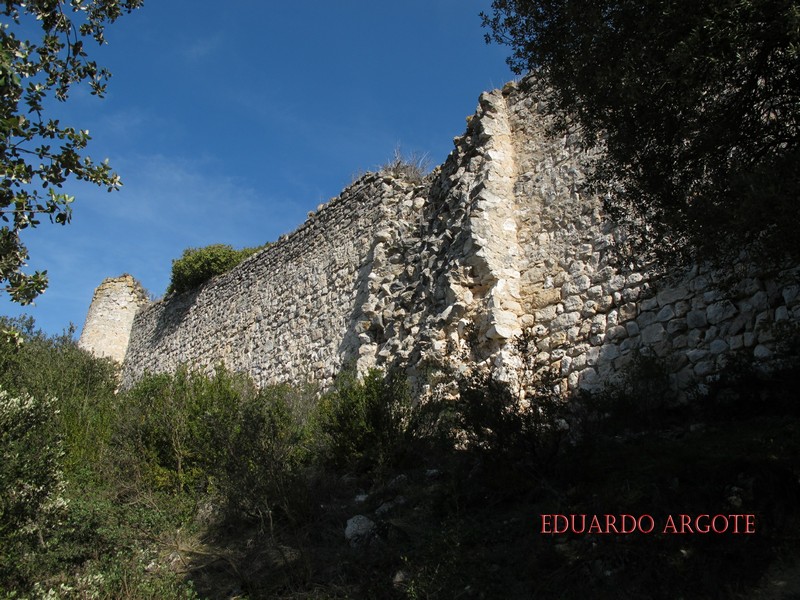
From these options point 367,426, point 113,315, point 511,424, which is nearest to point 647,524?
point 511,424

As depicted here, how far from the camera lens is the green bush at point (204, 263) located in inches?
699

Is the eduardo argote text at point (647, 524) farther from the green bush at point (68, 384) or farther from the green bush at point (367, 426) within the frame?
the green bush at point (68, 384)

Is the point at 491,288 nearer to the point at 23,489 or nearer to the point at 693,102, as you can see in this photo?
the point at 693,102

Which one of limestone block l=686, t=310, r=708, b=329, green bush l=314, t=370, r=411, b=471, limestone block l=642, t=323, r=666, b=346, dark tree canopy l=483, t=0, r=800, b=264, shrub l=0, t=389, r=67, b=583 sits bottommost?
shrub l=0, t=389, r=67, b=583

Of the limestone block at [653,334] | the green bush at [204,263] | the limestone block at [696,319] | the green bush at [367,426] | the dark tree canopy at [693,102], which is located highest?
the green bush at [204,263]

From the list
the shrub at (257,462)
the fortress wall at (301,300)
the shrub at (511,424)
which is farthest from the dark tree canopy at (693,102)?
the fortress wall at (301,300)

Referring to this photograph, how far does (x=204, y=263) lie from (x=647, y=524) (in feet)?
51.5

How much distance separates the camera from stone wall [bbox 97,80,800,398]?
6352 millimetres

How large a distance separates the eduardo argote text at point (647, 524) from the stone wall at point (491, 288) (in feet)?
6.39

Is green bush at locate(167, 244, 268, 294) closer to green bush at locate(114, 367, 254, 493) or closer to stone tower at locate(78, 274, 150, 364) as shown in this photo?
stone tower at locate(78, 274, 150, 364)

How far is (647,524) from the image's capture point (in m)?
3.96

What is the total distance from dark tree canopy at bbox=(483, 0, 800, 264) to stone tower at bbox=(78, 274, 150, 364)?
749 inches

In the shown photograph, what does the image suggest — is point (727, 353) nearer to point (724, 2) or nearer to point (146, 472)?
point (724, 2)

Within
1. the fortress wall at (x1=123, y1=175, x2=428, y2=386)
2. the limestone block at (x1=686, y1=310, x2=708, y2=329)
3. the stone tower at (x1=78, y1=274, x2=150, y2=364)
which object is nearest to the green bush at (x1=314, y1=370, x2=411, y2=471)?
the fortress wall at (x1=123, y1=175, x2=428, y2=386)
